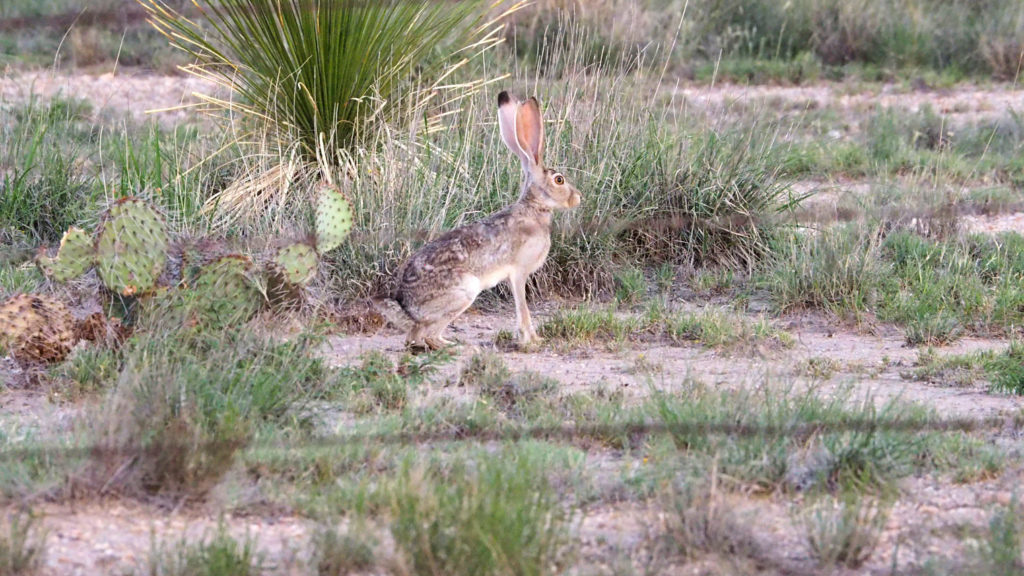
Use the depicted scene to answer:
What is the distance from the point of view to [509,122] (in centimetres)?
702

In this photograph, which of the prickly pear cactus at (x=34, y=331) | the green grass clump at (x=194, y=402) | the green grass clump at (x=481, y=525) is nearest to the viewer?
the green grass clump at (x=481, y=525)

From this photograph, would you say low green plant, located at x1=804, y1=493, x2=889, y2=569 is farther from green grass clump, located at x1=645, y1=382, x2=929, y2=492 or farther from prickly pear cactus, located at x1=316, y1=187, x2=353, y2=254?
prickly pear cactus, located at x1=316, y1=187, x2=353, y2=254

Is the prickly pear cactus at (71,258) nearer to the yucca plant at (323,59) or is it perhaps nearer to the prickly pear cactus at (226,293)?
the prickly pear cactus at (226,293)

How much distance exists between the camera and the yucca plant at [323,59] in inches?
307

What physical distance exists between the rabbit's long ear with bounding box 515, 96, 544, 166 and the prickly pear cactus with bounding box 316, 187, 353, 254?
1.12m

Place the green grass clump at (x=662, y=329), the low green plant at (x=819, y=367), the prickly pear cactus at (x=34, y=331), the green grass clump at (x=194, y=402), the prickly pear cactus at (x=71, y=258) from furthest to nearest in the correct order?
the green grass clump at (x=662, y=329)
the low green plant at (x=819, y=367)
the prickly pear cactus at (x=71, y=258)
the prickly pear cactus at (x=34, y=331)
the green grass clump at (x=194, y=402)

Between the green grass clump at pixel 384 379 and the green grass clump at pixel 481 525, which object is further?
the green grass clump at pixel 384 379

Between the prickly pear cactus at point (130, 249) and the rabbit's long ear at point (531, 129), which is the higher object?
the rabbit's long ear at point (531, 129)

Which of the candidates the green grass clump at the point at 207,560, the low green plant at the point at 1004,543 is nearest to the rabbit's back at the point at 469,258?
the green grass clump at the point at 207,560

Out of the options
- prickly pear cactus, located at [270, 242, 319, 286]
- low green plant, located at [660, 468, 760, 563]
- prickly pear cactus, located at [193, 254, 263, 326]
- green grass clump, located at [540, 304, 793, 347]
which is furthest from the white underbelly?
low green plant, located at [660, 468, 760, 563]

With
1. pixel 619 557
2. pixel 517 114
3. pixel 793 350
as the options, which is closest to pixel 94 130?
pixel 517 114

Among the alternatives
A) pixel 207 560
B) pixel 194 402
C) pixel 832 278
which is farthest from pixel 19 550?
pixel 832 278

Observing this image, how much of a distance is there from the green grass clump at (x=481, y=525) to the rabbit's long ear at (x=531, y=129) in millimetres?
3187

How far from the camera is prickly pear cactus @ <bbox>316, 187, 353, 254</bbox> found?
645cm
